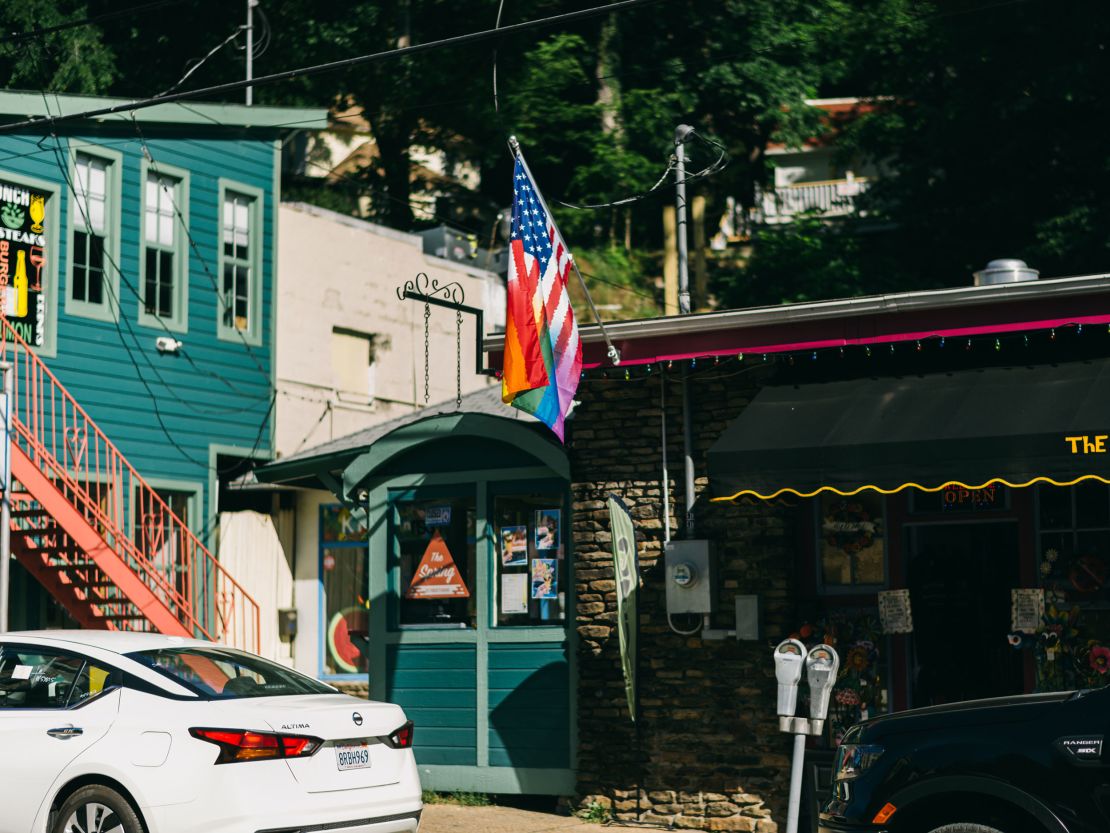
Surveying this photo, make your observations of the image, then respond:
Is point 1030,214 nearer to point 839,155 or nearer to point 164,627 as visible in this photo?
point 839,155

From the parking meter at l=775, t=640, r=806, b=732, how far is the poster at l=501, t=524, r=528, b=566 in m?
4.51

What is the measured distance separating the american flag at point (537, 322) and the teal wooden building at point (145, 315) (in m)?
6.09

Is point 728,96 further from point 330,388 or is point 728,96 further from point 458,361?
point 458,361

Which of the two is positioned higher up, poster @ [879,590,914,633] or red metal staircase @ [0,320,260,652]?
red metal staircase @ [0,320,260,652]

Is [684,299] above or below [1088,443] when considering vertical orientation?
above

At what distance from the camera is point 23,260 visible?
1830 cm

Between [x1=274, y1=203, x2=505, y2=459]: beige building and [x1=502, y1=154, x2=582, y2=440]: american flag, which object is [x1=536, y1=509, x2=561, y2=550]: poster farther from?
[x1=274, y1=203, x2=505, y2=459]: beige building

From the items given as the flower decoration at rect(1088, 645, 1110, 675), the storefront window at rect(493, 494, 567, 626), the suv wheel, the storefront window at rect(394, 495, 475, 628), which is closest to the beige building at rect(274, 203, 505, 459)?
the storefront window at rect(394, 495, 475, 628)

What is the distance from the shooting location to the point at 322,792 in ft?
Result: 29.8

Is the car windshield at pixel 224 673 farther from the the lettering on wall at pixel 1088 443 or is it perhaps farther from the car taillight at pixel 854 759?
the the lettering on wall at pixel 1088 443

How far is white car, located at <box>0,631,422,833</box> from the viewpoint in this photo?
8.85 m

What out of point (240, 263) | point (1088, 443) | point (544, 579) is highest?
point (240, 263)

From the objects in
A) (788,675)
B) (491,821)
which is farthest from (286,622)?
(788,675)

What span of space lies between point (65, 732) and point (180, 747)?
32.6 inches
